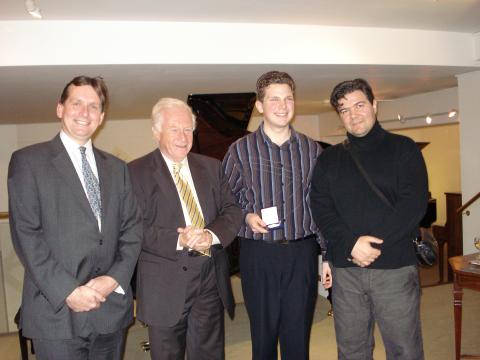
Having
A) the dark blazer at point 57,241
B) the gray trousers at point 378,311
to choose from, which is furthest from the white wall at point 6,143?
the gray trousers at point 378,311

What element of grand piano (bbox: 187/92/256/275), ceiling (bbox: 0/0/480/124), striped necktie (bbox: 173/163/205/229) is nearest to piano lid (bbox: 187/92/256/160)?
grand piano (bbox: 187/92/256/275)

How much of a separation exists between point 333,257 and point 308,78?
11.3 ft

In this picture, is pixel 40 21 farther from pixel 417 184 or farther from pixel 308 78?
pixel 417 184

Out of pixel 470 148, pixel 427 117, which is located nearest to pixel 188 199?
Answer: pixel 470 148

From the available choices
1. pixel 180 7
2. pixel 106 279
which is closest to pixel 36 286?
pixel 106 279

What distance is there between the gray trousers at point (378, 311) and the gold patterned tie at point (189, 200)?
0.72m

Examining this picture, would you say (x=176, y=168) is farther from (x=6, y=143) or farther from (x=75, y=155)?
(x=6, y=143)

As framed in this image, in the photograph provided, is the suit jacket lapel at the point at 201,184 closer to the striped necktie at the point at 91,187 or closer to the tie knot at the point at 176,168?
the tie knot at the point at 176,168

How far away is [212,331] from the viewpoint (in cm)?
217

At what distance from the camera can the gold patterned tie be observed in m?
2.12

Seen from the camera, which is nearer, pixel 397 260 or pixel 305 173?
pixel 397 260

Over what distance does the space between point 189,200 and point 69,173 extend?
1.87ft

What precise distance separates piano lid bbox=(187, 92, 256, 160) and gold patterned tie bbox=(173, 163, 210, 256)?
1.46m

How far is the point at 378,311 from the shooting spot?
207cm
